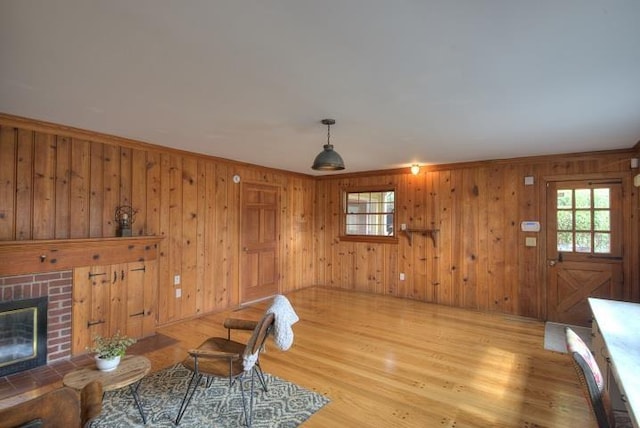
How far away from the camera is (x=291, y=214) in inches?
260

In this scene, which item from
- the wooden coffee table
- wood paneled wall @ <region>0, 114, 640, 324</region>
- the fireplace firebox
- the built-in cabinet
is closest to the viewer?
the wooden coffee table

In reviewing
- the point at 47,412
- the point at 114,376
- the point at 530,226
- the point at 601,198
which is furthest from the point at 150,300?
the point at 601,198

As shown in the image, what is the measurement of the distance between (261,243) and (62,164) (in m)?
3.14

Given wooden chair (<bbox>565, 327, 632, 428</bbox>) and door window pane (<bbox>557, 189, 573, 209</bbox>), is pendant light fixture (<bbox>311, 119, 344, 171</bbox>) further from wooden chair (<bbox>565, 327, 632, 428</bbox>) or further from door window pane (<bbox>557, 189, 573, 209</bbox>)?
door window pane (<bbox>557, 189, 573, 209</bbox>)

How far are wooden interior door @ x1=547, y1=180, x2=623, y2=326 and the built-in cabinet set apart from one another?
5.56 meters

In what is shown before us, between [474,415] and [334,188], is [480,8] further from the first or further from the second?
[334,188]

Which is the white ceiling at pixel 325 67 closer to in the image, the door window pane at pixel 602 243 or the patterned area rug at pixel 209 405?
the door window pane at pixel 602 243

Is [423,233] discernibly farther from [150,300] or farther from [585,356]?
[150,300]

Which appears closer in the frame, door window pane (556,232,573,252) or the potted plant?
the potted plant

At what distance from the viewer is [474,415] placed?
2498 millimetres

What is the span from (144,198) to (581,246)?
599cm

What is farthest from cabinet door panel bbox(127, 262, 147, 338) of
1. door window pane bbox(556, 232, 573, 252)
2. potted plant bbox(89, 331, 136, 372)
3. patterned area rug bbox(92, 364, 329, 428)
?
door window pane bbox(556, 232, 573, 252)

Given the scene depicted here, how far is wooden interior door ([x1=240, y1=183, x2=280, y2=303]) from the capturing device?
5.58 metres

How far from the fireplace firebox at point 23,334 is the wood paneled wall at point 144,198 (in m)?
0.66
